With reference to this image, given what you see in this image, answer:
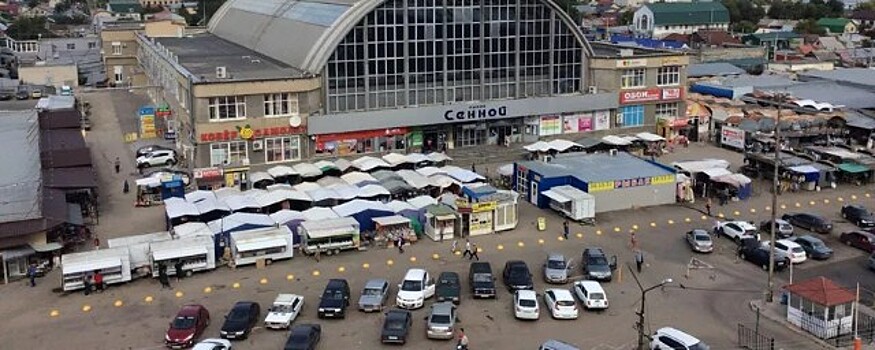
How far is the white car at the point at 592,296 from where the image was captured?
22.7 metres

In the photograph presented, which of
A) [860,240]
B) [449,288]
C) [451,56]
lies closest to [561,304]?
[449,288]

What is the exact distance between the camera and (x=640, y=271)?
2619 cm

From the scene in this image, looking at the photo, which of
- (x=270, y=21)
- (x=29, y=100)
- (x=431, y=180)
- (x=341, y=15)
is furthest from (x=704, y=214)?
(x=29, y=100)

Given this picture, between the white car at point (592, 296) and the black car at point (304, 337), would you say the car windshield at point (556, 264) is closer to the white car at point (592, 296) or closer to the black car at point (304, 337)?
the white car at point (592, 296)

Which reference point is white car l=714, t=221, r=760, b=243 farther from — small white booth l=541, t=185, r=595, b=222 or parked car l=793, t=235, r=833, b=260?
small white booth l=541, t=185, r=595, b=222

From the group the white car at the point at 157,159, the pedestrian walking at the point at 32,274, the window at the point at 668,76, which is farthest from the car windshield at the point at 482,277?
the window at the point at 668,76

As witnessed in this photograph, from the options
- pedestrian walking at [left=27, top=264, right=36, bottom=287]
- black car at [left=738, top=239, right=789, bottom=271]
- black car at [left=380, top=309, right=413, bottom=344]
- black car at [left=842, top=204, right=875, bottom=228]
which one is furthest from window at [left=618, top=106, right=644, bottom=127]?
pedestrian walking at [left=27, top=264, right=36, bottom=287]

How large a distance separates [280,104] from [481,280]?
57.3ft

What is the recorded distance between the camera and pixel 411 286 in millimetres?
23609

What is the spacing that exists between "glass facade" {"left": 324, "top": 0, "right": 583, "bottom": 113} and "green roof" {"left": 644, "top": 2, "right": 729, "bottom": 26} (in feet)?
215

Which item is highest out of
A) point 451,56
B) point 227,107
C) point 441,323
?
point 451,56

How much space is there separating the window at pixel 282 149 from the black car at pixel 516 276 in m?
16.0

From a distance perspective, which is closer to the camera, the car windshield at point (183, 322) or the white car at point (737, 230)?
Result: the car windshield at point (183, 322)

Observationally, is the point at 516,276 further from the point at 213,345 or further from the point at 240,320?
the point at 213,345
